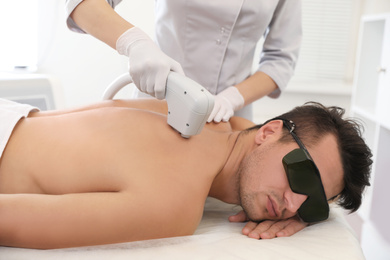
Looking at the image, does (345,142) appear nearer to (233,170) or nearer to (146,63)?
(233,170)

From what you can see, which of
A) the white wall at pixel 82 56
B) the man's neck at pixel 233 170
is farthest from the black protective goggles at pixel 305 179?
the white wall at pixel 82 56

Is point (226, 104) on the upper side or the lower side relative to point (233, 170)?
upper

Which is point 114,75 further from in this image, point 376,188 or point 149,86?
point 149,86

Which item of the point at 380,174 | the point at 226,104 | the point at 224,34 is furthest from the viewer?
the point at 380,174

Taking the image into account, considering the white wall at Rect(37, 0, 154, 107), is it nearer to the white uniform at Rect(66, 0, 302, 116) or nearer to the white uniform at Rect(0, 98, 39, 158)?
the white uniform at Rect(66, 0, 302, 116)

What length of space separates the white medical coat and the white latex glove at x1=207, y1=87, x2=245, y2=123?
128 millimetres

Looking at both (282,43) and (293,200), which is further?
(282,43)

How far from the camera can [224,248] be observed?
3.81ft

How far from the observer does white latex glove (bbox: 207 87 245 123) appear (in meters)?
1.57

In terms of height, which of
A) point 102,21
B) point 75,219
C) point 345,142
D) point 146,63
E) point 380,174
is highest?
point 102,21

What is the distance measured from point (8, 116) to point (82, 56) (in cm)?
215

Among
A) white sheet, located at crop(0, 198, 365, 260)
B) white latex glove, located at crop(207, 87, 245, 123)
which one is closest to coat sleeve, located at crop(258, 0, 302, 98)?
white latex glove, located at crop(207, 87, 245, 123)

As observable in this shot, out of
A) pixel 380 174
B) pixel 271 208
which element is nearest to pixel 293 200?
pixel 271 208

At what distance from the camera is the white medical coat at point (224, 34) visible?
1.70m
